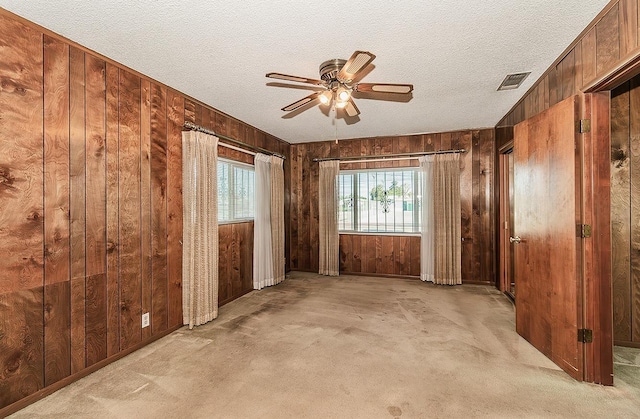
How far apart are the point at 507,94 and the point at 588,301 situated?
89.1 inches

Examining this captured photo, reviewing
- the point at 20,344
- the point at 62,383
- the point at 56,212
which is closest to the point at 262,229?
the point at 56,212

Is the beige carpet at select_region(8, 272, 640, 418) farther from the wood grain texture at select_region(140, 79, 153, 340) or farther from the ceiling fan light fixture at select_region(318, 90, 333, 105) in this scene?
the ceiling fan light fixture at select_region(318, 90, 333, 105)

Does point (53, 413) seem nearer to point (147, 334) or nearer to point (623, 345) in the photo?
point (147, 334)

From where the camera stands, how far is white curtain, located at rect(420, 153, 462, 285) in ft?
15.6

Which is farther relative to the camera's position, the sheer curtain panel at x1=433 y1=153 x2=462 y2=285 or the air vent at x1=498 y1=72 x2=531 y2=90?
the sheer curtain panel at x1=433 y1=153 x2=462 y2=285

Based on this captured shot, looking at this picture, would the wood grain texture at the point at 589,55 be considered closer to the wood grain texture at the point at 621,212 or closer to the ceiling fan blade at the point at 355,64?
the wood grain texture at the point at 621,212

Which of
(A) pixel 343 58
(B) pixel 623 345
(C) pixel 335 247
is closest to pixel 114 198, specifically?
(A) pixel 343 58

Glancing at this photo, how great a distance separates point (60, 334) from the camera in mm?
2084

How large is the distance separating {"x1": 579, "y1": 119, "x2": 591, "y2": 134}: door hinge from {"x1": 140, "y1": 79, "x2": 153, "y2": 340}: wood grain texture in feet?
11.9

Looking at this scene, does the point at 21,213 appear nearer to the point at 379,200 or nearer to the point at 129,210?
the point at 129,210

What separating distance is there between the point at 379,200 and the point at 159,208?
3674mm

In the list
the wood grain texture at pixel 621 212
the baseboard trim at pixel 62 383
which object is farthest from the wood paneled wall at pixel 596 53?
the baseboard trim at pixel 62 383

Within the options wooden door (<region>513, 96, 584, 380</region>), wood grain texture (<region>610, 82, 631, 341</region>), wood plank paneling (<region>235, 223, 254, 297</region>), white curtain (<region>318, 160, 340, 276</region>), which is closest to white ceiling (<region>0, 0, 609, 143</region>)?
wooden door (<region>513, 96, 584, 380</region>)

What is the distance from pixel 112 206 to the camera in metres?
2.46
